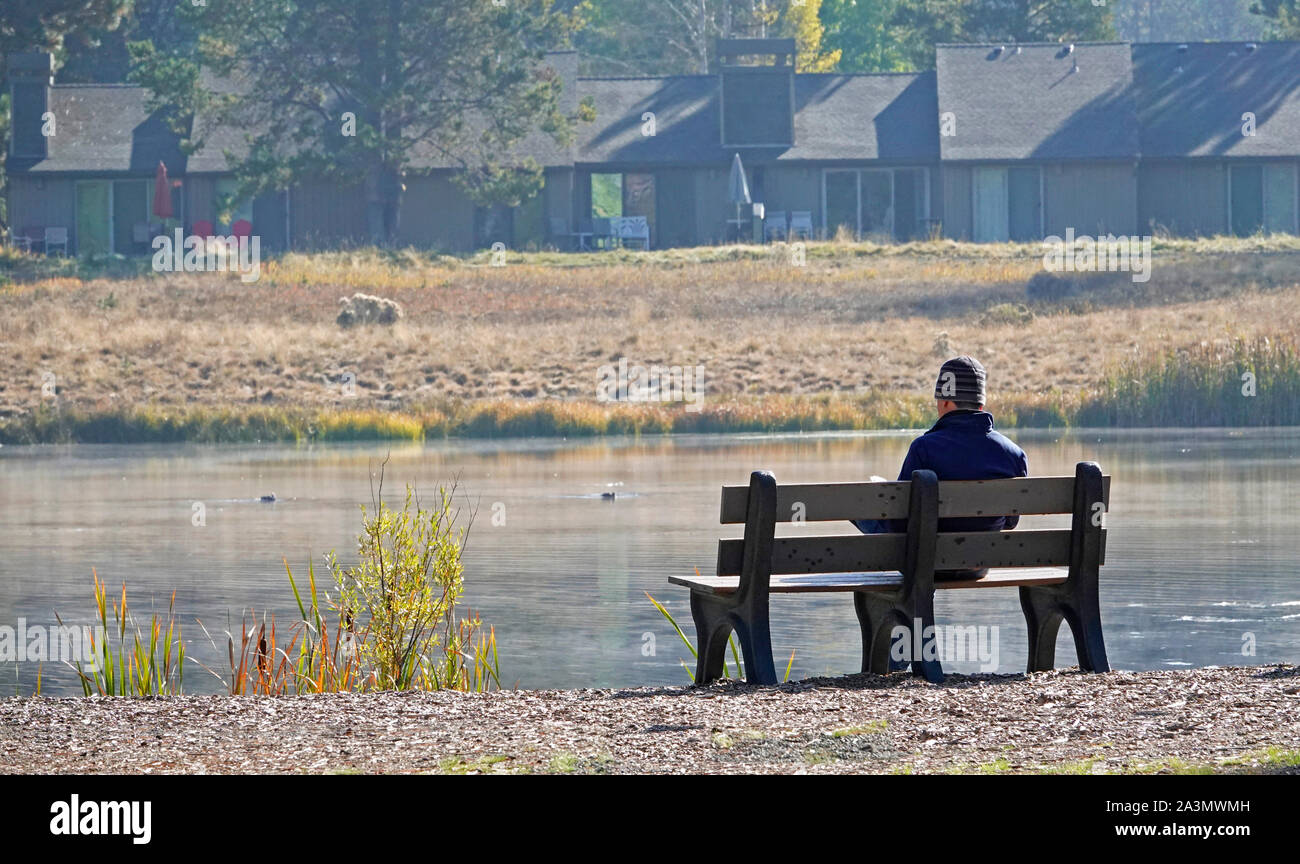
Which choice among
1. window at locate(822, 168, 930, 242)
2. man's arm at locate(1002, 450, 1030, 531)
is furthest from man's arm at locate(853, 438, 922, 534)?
window at locate(822, 168, 930, 242)

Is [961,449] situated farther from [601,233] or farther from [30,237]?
[30,237]

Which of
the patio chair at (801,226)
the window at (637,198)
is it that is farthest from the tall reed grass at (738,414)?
the window at (637,198)

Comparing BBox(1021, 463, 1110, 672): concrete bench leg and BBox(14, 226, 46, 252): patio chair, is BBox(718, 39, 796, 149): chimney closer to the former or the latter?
BBox(14, 226, 46, 252): patio chair

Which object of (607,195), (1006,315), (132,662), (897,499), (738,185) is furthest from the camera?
(607,195)

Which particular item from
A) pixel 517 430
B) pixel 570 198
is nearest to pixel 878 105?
pixel 570 198

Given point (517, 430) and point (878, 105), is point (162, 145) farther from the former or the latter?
point (517, 430)

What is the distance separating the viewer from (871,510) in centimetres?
936

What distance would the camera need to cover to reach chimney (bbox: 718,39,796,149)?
54.9 meters

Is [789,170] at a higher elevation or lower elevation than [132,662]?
higher

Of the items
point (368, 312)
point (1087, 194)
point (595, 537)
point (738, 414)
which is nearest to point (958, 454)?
point (595, 537)

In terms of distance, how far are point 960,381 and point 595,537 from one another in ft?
33.5

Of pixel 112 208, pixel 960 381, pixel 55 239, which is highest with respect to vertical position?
pixel 112 208

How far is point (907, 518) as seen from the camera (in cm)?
944
